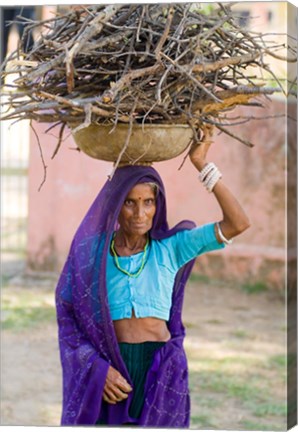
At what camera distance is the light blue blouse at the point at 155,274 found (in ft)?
11.5

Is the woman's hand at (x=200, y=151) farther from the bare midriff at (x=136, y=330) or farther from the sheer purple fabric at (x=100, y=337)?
the bare midriff at (x=136, y=330)

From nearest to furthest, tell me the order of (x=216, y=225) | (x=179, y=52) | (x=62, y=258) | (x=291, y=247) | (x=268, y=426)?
(x=179, y=52), (x=216, y=225), (x=291, y=247), (x=268, y=426), (x=62, y=258)

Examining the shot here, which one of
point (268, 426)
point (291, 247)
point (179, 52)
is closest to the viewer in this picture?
point (179, 52)

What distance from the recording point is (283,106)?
794 centimetres

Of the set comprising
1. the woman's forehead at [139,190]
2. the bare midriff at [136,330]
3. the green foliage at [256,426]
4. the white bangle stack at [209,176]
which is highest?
the white bangle stack at [209,176]

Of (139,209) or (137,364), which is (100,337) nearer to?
(137,364)

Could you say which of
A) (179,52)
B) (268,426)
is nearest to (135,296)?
(179,52)

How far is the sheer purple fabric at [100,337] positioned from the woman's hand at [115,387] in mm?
20

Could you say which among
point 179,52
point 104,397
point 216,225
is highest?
point 179,52

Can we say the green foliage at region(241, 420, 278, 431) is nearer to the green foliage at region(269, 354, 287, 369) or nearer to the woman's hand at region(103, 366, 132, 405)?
the green foliage at region(269, 354, 287, 369)

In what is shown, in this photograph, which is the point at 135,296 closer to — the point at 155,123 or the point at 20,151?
the point at 155,123

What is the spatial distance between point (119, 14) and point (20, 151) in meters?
6.49

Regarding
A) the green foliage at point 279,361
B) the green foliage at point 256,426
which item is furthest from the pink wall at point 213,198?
the green foliage at point 256,426

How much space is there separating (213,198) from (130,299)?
4.85 m
